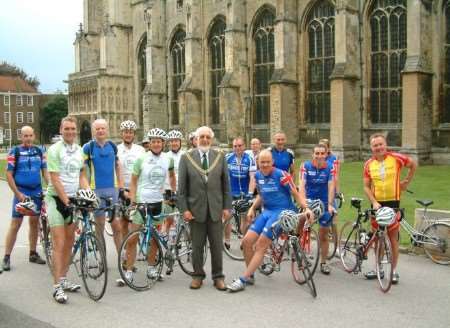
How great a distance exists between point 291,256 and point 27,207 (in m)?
3.73

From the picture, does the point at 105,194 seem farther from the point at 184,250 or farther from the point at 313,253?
the point at 313,253

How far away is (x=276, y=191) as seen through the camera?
686 cm

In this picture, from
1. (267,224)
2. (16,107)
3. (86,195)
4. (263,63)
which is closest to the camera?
(86,195)

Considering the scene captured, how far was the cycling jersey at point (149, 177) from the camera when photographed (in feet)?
24.7

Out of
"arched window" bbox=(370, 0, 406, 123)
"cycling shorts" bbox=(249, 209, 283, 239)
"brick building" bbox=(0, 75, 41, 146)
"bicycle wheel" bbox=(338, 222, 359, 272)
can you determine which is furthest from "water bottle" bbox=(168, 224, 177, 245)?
"brick building" bbox=(0, 75, 41, 146)

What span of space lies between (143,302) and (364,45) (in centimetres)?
2257

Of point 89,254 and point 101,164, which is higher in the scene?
point 101,164

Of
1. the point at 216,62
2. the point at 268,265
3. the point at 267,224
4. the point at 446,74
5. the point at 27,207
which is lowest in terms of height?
the point at 268,265

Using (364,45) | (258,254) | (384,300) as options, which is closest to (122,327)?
(258,254)

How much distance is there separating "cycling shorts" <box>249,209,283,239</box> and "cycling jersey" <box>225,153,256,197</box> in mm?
2645

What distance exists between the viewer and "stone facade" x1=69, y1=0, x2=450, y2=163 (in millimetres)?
23828

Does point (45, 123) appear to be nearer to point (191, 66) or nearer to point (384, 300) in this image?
point (191, 66)

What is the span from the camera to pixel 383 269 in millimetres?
6824

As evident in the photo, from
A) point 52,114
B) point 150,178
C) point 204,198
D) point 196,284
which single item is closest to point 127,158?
point 150,178
